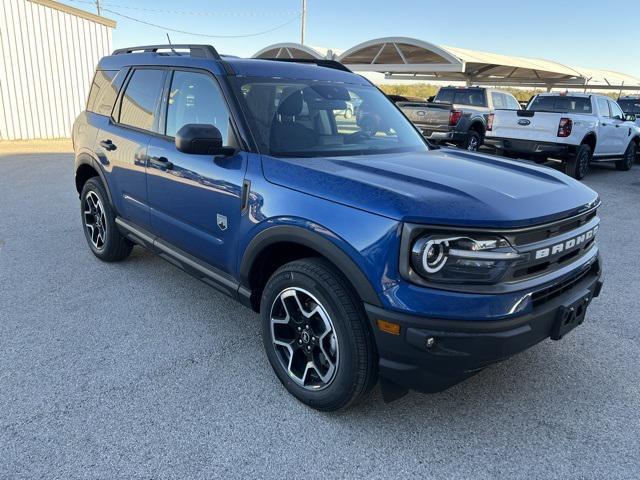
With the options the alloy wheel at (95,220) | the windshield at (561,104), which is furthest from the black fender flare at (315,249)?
the windshield at (561,104)

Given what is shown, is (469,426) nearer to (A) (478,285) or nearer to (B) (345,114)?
(A) (478,285)

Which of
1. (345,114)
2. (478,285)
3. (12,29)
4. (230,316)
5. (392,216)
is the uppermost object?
(12,29)

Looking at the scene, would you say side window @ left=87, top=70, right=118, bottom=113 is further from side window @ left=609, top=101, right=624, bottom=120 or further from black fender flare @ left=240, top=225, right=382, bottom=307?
side window @ left=609, top=101, right=624, bottom=120

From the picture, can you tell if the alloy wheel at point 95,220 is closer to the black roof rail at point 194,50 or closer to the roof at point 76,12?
the black roof rail at point 194,50

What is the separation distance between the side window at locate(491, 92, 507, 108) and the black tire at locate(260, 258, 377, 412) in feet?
43.4

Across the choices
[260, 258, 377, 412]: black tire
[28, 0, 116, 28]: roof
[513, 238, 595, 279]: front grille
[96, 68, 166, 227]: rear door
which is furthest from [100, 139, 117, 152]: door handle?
[28, 0, 116, 28]: roof

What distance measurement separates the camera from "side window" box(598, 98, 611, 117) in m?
11.2

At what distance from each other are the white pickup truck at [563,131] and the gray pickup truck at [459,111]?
0.82 m

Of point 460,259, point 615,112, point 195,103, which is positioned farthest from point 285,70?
point 615,112

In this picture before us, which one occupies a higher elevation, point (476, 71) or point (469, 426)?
point (476, 71)

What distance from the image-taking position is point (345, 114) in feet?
11.6

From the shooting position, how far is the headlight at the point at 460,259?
2.12 metres

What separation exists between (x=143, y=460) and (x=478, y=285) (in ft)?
5.71

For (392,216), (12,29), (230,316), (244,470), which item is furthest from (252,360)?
(12,29)
